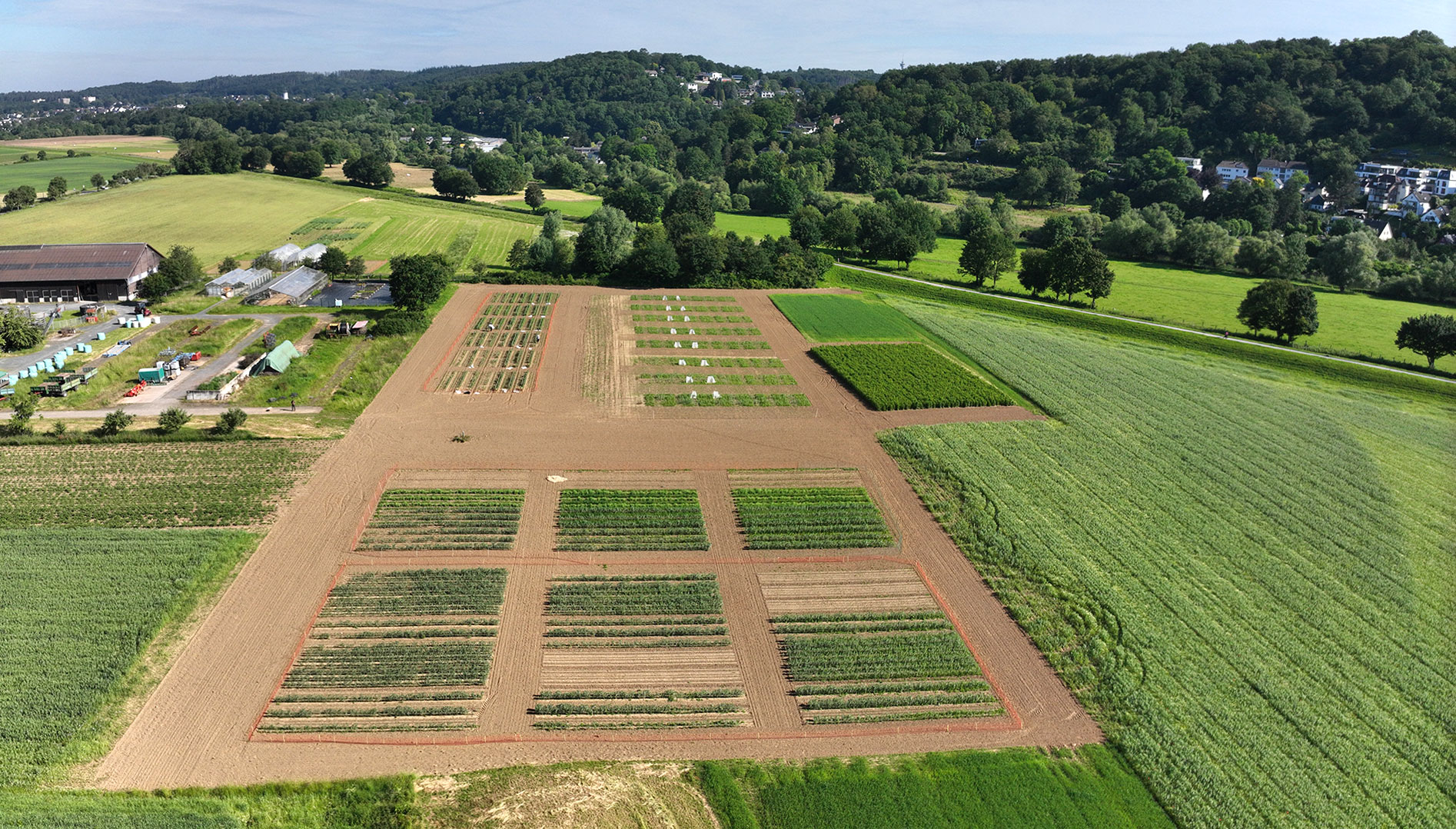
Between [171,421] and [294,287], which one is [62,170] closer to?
[294,287]

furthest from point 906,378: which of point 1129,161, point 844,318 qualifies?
point 1129,161

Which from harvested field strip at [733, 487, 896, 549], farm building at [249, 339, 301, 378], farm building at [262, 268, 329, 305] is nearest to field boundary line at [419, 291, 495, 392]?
farm building at [249, 339, 301, 378]

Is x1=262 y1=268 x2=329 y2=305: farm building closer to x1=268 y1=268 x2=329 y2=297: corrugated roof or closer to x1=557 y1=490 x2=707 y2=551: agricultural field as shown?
x1=268 y1=268 x2=329 y2=297: corrugated roof

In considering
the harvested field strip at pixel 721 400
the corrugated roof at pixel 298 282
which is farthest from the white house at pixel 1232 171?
the corrugated roof at pixel 298 282

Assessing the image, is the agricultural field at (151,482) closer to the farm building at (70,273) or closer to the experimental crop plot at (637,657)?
the experimental crop plot at (637,657)

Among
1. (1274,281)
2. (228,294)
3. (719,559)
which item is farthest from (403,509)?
(1274,281)
